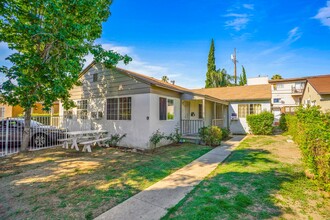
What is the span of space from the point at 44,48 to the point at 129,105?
5.20m

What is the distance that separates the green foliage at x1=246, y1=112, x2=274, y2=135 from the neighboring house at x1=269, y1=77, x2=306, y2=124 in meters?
20.1

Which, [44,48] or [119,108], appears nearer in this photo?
[44,48]

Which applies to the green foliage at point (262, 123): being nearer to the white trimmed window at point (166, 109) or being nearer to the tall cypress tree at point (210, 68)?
A: the white trimmed window at point (166, 109)

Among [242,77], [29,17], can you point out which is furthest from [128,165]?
[242,77]

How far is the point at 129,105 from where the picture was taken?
10211mm

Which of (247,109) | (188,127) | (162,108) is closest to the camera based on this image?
(162,108)

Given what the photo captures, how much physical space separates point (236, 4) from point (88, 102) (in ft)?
37.8

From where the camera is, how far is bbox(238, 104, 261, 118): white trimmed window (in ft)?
53.5

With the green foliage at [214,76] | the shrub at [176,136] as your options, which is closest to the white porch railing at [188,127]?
the shrub at [176,136]

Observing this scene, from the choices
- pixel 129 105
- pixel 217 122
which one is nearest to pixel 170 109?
pixel 129 105

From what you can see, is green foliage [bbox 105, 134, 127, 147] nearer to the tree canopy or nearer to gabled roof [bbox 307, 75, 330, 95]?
the tree canopy

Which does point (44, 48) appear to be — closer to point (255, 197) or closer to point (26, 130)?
point (26, 130)

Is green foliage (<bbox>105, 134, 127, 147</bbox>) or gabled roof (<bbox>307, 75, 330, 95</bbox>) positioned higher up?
gabled roof (<bbox>307, 75, 330, 95</bbox>)

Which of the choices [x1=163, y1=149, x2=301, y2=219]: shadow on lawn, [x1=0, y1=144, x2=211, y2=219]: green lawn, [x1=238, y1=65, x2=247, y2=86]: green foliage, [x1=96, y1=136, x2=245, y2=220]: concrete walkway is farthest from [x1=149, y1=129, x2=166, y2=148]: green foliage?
[x1=238, y1=65, x2=247, y2=86]: green foliage
